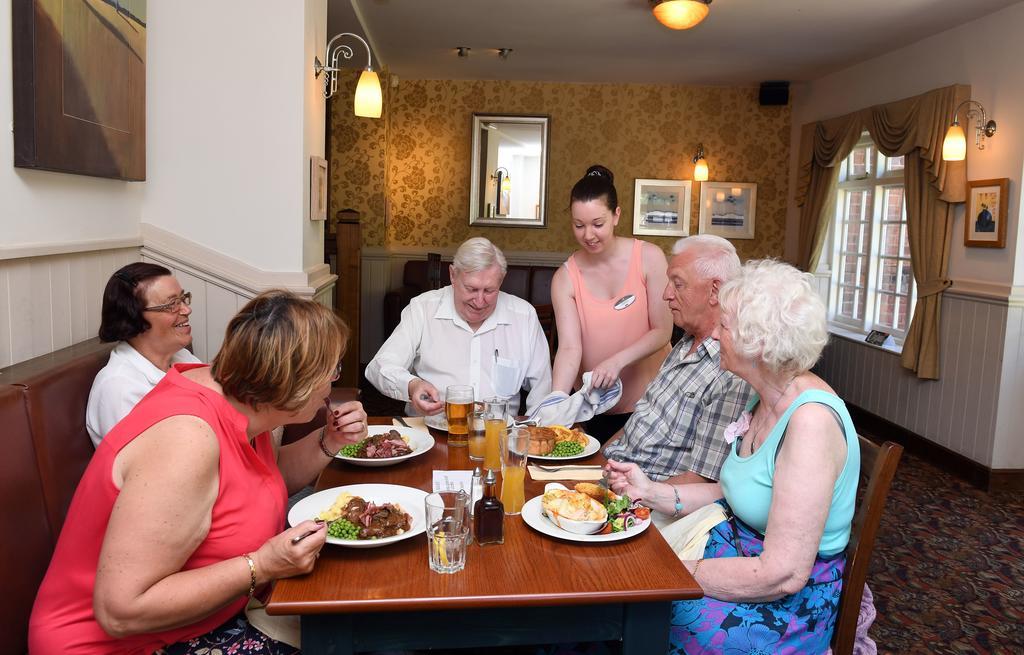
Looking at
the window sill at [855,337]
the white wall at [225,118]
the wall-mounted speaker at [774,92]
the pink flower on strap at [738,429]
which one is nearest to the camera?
the pink flower on strap at [738,429]

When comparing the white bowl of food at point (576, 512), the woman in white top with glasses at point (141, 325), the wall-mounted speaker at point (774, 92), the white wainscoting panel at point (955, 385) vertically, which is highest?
the wall-mounted speaker at point (774, 92)

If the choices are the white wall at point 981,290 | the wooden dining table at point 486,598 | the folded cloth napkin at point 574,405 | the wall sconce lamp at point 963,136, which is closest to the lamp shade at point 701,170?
the white wall at point 981,290

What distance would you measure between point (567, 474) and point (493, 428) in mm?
214

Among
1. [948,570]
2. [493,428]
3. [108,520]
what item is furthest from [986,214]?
[108,520]

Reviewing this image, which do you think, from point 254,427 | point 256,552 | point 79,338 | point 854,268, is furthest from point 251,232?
point 854,268

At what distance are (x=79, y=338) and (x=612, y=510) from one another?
5.82 ft

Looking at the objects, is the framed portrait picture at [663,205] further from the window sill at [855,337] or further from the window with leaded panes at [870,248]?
the window sill at [855,337]

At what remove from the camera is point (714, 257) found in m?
2.12

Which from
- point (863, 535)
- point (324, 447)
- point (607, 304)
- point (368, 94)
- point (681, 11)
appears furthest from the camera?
point (681, 11)

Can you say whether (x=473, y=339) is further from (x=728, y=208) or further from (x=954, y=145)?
(x=728, y=208)

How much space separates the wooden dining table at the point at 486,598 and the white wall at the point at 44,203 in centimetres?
124

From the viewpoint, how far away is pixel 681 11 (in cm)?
444

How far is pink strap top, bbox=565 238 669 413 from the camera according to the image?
285 centimetres

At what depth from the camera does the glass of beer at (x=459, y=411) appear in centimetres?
207
